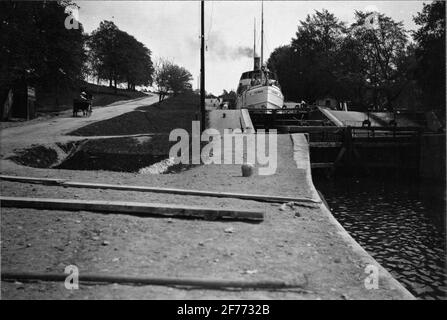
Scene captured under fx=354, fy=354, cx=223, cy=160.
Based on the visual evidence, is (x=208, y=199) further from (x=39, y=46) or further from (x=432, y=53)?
(x=432, y=53)

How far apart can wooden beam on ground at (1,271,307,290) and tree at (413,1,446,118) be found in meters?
29.7

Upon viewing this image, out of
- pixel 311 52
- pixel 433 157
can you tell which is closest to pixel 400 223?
pixel 433 157

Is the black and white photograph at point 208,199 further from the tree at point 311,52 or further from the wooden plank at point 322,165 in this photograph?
the tree at point 311,52

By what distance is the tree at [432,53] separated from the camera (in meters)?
28.2

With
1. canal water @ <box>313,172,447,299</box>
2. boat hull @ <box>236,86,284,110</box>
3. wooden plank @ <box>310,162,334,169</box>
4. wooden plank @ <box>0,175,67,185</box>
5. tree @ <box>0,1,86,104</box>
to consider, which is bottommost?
canal water @ <box>313,172,447,299</box>

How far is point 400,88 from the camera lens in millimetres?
39969

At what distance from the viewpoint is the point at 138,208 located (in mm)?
6371

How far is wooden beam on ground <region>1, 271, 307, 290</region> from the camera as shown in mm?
3750

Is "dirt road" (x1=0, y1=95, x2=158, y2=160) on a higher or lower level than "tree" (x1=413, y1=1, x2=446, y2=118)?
lower

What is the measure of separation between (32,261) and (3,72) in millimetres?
20985

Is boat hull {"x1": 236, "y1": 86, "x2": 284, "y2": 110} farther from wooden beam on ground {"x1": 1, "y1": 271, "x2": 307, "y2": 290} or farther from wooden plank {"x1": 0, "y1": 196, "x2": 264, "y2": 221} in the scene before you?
wooden beam on ground {"x1": 1, "y1": 271, "x2": 307, "y2": 290}

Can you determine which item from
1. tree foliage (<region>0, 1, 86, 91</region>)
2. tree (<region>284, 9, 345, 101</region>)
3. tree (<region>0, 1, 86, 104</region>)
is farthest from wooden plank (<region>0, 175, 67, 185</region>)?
tree (<region>284, 9, 345, 101</region>)

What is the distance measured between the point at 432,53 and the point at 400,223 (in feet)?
77.2

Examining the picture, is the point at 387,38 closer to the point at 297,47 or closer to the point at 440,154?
the point at 297,47
